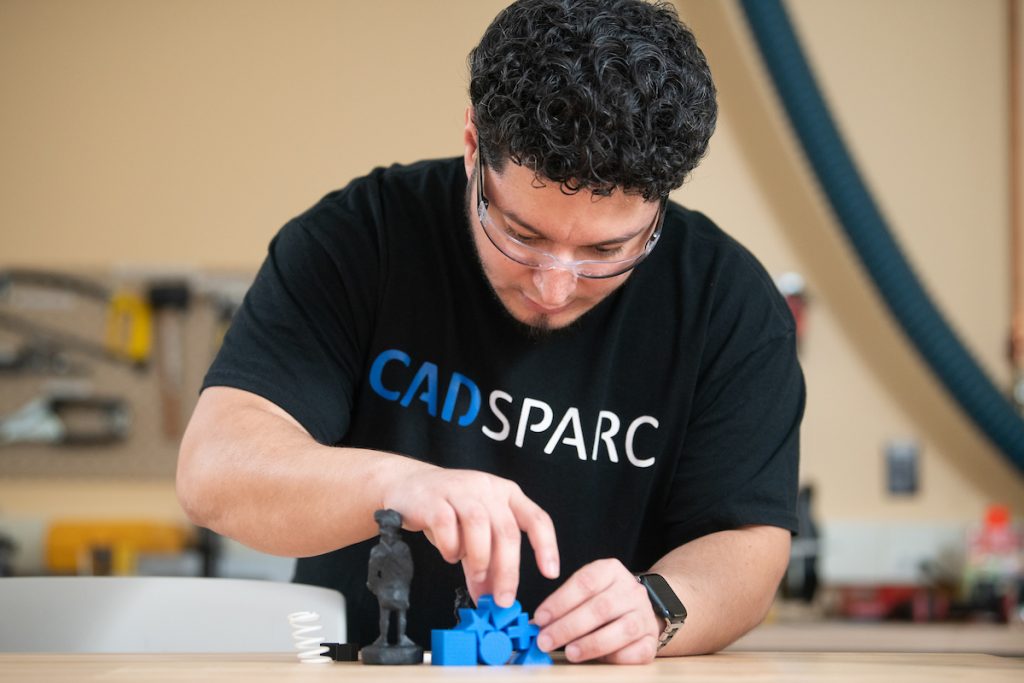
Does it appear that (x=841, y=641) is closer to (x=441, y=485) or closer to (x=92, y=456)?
(x=441, y=485)

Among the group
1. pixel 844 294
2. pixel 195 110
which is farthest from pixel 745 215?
pixel 195 110

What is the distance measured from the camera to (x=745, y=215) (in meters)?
3.35

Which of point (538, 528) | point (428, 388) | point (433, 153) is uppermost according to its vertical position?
point (433, 153)

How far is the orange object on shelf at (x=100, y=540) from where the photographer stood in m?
3.10

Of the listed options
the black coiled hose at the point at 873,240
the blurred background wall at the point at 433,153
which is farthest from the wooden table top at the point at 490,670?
the blurred background wall at the point at 433,153

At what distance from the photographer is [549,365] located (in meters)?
1.50

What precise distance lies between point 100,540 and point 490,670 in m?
2.45

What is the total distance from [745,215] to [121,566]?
204 centimetres

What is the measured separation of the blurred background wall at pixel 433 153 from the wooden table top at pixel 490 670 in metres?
2.22

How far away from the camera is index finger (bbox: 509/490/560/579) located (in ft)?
3.34

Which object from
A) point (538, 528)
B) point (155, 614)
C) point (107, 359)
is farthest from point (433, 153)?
point (538, 528)

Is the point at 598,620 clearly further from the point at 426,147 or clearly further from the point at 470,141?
the point at 426,147

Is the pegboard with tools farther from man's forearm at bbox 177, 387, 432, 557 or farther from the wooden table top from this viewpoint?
the wooden table top

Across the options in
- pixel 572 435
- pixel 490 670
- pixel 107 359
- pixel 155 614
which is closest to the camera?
pixel 490 670
